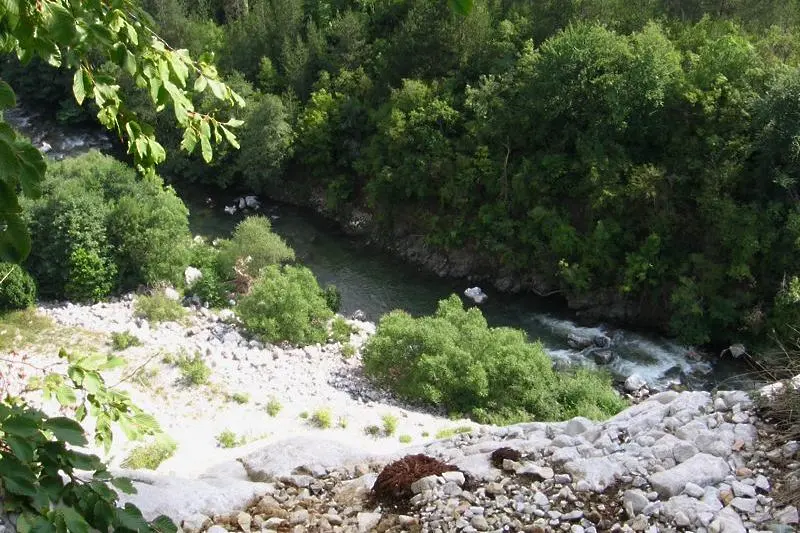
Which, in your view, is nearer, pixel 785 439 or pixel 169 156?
pixel 785 439

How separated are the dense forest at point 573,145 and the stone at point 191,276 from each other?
315 inches

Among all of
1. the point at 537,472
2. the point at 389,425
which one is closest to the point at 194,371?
the point at 389,425

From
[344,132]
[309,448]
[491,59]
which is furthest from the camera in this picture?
[344,132]

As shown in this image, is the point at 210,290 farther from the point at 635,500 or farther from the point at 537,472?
the point at 635,500

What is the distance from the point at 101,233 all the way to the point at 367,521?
14614 millimetres

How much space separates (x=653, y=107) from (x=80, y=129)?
93.7 feet

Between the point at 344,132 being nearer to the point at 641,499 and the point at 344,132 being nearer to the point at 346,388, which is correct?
the point at 346,388

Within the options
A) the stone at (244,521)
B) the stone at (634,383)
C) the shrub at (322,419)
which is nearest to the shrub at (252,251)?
the shrub at (322,419)

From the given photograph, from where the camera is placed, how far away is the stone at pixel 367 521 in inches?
272

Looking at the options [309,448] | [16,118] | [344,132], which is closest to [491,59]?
[344,132]

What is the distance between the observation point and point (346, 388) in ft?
53.7

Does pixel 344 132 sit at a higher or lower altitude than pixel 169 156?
higher

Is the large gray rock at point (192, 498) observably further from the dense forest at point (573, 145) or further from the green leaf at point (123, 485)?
the dense forest at point (573, 145)

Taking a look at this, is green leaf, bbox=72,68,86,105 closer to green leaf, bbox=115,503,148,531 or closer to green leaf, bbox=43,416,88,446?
green leaf, bbox=43,416,88,446
